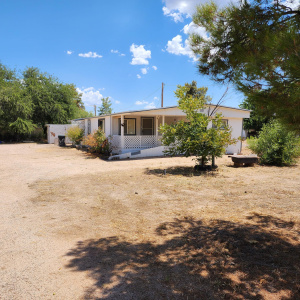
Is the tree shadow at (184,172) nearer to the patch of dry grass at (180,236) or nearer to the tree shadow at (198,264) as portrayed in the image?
the patch of dry grass at (180,236)

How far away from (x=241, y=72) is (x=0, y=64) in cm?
3721

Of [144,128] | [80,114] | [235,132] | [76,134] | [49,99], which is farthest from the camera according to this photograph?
[80,114]

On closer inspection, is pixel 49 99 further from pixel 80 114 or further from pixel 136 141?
pixel 136 141

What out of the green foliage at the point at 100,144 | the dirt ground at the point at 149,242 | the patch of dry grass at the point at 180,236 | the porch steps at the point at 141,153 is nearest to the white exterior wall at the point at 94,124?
the green foliage at the point at 100,144

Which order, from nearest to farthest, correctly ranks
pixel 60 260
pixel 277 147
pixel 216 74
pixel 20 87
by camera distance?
pixel 60 260
pixel 216 74
pixel 277 147
pixel 20 87

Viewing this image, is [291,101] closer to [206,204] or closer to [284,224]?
[284,224]

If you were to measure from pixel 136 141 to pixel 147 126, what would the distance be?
2336 millimetres

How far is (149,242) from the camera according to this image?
11.9ft

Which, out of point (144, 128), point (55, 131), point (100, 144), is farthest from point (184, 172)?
point (55, 131)

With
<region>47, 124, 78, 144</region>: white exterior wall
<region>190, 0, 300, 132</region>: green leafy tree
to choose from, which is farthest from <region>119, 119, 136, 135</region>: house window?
<region>190, 0, 300, 132</region>: green leafy tree

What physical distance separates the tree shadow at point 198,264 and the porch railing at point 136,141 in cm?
1184

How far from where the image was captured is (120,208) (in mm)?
5207

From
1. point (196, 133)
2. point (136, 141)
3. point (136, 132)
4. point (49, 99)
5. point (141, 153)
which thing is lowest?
point (141, 153)

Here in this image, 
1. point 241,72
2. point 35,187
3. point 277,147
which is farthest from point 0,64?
point 241,72
